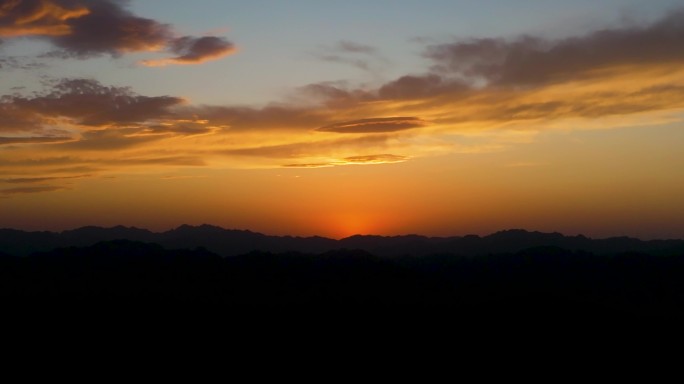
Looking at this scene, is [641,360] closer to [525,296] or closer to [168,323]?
[525,296]

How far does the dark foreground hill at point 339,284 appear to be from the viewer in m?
112

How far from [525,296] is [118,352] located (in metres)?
66.2

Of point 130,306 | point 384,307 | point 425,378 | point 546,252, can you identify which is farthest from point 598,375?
point 546,252

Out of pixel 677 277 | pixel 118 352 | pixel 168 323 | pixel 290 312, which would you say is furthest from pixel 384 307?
pixel 677 277

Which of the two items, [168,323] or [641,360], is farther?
[168,323]

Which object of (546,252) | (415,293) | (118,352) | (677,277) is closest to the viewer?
(118,352)

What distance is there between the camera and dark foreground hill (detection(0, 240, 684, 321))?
112312mm

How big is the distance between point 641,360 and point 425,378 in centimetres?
3071

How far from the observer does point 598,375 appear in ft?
281

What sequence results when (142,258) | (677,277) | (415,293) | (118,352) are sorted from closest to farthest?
1. (118,352)
2. (415,293)
3. (142,258)
4. (677,277)

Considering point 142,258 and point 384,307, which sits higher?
point 142,258

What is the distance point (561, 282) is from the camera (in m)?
168

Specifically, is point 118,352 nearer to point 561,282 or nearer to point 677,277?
point 561,282

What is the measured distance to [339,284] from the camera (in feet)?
459
